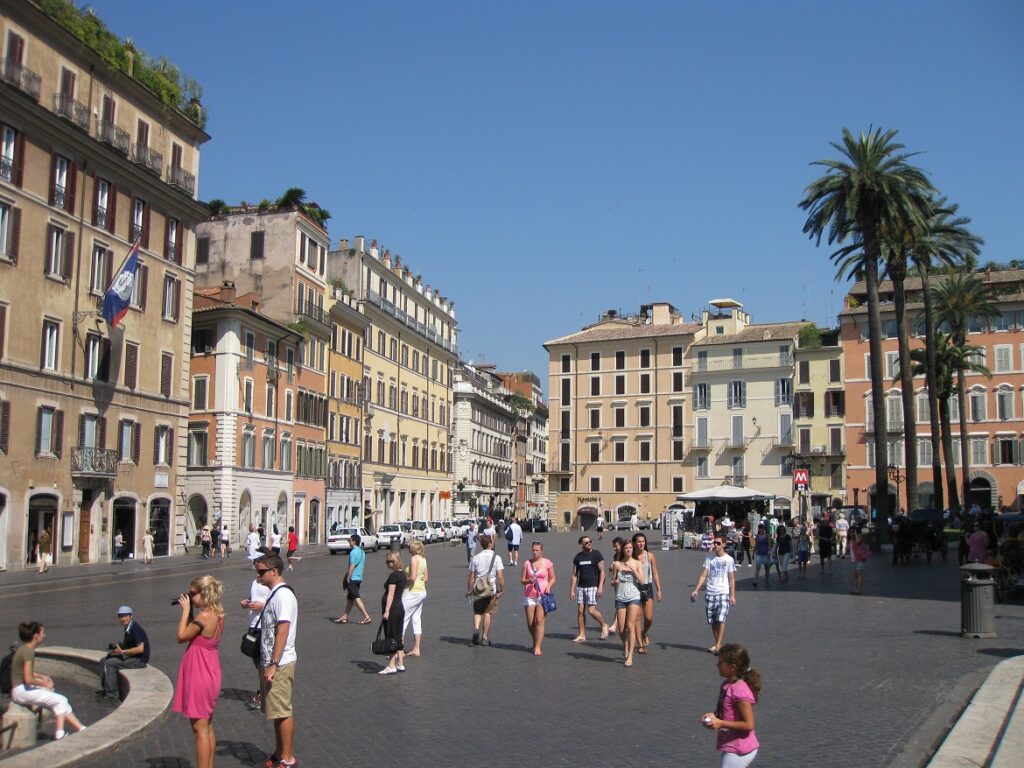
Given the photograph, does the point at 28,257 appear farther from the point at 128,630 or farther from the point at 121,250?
the point at 128,630

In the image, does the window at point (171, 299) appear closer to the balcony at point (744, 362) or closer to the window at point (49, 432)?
the window at point (49, 432)

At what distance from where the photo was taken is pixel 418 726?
1003 centimetres

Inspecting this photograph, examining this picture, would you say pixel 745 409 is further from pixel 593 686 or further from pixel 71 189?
pixel 593 686

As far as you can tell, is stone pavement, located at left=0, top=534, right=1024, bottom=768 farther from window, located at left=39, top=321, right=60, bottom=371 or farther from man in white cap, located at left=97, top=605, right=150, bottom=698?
window, located at left=39, top=321, right=60, bottom=371

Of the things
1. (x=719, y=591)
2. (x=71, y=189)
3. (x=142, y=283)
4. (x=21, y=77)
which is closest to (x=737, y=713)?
(x=719, y=591)

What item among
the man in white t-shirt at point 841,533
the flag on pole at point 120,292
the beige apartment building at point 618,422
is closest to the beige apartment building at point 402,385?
the beige apartment building at point 618,422

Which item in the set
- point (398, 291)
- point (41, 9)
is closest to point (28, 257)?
Result: point (41, 9)

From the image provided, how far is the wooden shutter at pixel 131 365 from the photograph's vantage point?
41.7m

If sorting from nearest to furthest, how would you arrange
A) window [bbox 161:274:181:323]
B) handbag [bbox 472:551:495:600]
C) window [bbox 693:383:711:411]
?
handbag [bbox 472:551:495:600]
window [bbox 161:274:181:323]
window [bbox 693:383:711:411]

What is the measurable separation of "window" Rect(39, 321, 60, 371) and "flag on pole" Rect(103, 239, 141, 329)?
1875mm

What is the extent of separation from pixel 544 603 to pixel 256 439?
4216 centimetres

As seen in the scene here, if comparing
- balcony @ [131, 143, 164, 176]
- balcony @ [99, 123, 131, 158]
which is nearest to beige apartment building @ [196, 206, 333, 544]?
balcony @ [131, 143, 164, 176]

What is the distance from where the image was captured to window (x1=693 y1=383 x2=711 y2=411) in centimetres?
9188

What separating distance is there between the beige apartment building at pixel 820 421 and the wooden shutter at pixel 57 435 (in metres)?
58.5
